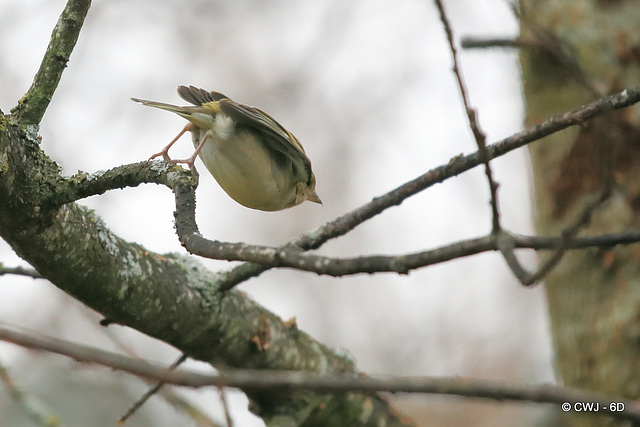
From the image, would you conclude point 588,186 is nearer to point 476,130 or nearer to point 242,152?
point 242,152

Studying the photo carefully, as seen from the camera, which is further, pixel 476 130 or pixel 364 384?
pixel 476 130

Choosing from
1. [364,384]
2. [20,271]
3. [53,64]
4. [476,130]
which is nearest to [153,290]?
[20,271]

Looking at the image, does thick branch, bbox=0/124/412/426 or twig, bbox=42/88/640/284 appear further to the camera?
thick branch, bbox=0/124/412/426

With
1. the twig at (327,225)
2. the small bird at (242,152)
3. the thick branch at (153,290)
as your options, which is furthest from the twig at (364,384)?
the small bird at (242,152)

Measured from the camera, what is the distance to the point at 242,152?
3885 millimetres

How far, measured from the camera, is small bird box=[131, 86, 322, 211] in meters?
3.79

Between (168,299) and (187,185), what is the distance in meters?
0.79

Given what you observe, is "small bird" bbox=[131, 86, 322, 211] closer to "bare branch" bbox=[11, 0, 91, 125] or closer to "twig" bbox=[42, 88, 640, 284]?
"twig" bbox=[42, 88, 640, 284]

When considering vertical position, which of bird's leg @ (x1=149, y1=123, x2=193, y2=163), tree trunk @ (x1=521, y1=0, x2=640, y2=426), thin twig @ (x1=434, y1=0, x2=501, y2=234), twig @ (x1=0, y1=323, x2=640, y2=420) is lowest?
twig @ (x1=0, y1=323, x2=640, y2=420)

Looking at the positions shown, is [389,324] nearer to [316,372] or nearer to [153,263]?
[316,372]

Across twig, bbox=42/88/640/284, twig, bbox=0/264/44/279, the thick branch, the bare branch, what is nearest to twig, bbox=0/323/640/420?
twig, bbox=42/88/640/284

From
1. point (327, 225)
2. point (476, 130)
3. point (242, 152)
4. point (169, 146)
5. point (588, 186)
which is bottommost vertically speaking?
point (476, 130)

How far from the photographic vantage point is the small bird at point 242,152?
379cm

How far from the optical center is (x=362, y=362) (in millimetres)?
11234
